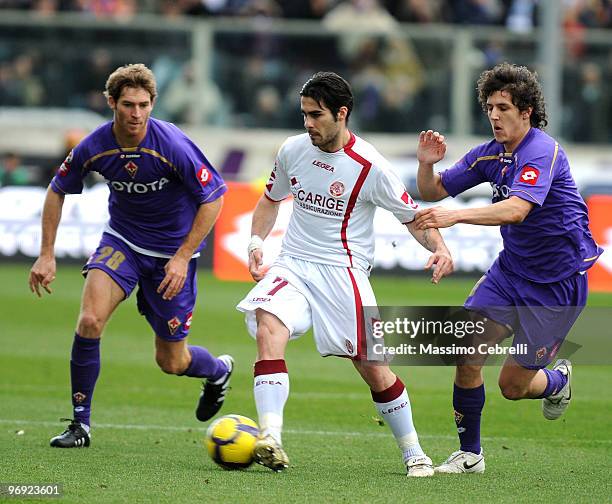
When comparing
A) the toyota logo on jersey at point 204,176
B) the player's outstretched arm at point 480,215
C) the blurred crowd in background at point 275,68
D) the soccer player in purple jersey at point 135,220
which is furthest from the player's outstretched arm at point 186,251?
the blurred crowd in background at point 275,68

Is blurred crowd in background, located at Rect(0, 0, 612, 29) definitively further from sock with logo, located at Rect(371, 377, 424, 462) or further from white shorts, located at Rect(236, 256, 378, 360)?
sock with logo, located at Rect(371, 377, 424, 462)

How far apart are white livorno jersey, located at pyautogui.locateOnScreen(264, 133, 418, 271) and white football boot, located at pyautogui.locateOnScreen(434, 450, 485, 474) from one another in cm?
121

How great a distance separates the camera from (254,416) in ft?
32.5

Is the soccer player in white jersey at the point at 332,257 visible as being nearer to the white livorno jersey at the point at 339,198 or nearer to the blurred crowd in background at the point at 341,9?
the white livorno jersey at the point at 339,198

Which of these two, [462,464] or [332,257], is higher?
[332,257]

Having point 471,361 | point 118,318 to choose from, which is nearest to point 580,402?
point 471,361

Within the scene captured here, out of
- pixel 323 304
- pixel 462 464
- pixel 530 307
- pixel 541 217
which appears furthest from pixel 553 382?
pixel 323 304

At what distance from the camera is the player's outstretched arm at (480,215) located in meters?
6.78

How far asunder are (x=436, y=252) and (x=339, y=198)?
2.05 ft

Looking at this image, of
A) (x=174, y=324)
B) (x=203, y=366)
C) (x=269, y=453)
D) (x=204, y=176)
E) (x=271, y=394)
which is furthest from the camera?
(x=203, y=366)

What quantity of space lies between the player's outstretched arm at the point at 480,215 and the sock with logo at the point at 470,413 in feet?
3.74

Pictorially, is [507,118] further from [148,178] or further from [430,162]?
[148,178]

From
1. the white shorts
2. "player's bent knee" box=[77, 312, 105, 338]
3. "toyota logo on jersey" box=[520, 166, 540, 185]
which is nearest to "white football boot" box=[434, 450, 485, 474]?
the white shorts

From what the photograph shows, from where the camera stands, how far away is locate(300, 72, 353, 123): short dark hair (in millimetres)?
7164
